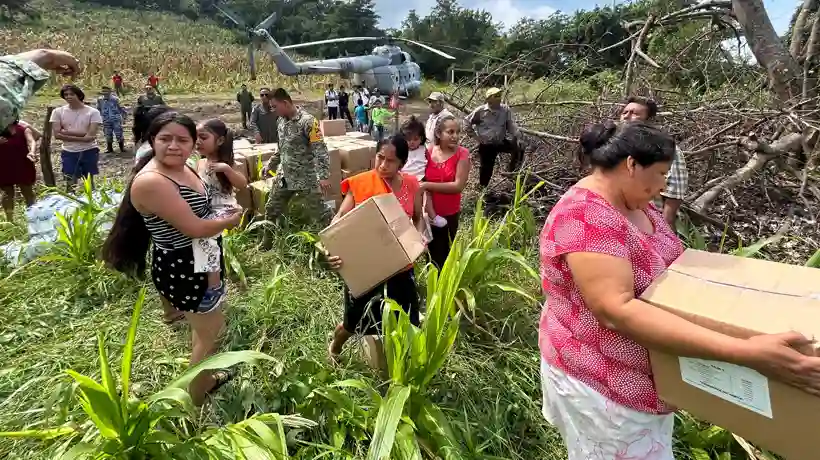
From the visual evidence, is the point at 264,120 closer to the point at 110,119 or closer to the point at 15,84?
the point at 110,119

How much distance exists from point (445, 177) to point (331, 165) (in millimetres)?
1524

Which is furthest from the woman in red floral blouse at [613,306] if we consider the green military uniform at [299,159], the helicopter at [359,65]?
the helicopter at [359,65]

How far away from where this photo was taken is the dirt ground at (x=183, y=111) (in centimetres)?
763

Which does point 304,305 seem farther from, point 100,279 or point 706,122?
point 706,122

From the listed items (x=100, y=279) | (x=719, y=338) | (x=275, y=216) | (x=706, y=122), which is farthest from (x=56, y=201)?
(x=706, y=122)

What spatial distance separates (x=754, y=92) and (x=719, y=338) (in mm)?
4519

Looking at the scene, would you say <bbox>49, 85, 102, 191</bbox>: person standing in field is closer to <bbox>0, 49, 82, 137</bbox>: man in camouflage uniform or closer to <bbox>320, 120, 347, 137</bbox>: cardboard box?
<bbox>320, 120, 347, 137</bbox>: cardboard box

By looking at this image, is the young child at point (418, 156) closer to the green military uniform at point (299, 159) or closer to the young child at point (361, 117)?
the green military uniform at point (299, 159)

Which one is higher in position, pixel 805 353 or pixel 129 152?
pixel 805 353

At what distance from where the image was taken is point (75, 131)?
5059 millimetres

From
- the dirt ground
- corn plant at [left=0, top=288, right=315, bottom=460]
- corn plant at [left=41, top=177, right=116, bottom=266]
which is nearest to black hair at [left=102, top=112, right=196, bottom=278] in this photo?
corn plant at [left=0, top=288, right=315, bottom=460]

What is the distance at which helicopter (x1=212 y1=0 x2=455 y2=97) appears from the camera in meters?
16.7

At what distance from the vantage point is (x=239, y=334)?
2.73 meters

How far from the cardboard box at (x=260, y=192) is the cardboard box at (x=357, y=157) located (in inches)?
28.8
